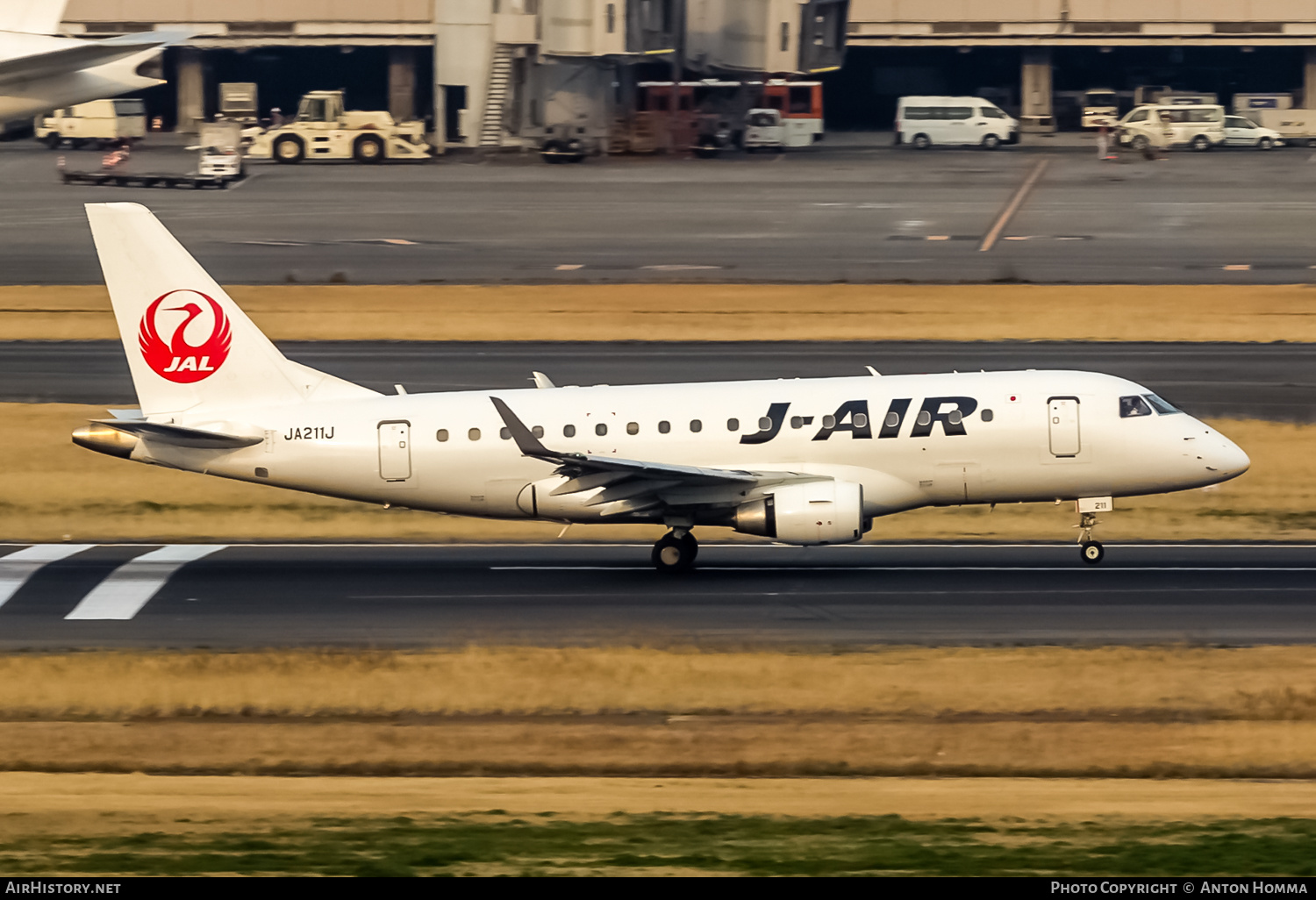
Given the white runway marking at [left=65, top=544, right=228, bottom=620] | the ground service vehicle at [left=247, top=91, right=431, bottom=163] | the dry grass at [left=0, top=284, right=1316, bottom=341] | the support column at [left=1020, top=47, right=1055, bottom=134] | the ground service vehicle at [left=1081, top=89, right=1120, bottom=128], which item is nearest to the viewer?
the white runway marking at [left=65, top=544, right=228, bottom=620]

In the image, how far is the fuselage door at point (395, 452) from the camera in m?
39.2

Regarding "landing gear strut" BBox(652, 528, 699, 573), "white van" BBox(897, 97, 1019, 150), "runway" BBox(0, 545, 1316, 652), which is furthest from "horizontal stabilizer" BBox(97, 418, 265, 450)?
"white van" BBox(897, 97, 1019, 150)

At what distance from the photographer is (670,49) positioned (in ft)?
382

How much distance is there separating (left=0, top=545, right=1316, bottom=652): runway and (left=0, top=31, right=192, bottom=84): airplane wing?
12.5m

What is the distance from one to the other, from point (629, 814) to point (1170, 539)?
952 inches

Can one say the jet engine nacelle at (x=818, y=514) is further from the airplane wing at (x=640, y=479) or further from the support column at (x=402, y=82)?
the support column at (x=402, y=82)

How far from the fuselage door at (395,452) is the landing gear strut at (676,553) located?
5.86 meters

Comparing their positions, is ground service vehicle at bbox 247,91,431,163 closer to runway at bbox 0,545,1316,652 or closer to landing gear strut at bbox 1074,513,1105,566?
runway at bbox 0,545,1316,652

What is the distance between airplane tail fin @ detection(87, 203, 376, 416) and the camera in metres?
39.6

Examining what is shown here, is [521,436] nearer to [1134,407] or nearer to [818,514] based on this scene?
[818,514]

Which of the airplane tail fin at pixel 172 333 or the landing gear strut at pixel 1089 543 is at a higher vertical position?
the airplane tail fin at pixel 172 333

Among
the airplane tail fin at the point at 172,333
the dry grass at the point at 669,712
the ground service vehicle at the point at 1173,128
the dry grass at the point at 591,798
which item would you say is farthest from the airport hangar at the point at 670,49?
the dry grass at the point at 591,798

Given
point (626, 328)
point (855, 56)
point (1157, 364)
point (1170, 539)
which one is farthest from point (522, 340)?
point (855, 56)

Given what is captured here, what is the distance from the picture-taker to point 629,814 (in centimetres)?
2277
